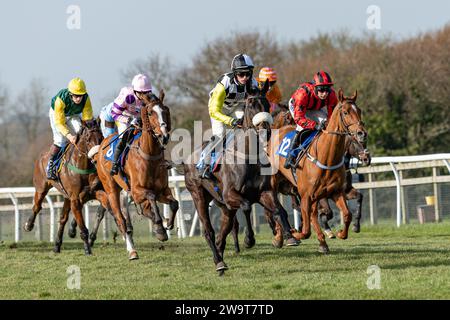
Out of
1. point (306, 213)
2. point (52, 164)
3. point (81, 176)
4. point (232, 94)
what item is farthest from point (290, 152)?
point (52, 164)

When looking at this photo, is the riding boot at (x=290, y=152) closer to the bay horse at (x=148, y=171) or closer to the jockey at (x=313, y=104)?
the jockey at (x=313, y=104)

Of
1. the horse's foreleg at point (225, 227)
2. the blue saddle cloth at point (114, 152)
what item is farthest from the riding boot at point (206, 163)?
the blue saddle cloth at point (114, 152)

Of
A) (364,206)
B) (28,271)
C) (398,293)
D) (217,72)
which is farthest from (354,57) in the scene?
(398,293)

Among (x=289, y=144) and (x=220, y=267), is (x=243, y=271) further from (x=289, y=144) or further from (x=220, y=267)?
(x=289, y=144)

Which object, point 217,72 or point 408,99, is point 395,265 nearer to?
point 408,99

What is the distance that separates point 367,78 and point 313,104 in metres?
18.4

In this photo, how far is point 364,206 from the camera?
56.7ft

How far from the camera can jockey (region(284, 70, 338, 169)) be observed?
38.7 feet

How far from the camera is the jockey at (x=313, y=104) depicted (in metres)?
11.8

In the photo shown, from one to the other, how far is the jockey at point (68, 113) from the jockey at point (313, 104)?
2.70m

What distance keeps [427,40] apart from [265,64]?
798 centimetres

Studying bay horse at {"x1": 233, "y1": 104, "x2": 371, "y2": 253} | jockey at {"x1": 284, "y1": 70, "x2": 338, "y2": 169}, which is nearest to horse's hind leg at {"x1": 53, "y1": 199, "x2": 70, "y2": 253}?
bay horse at {"x1": 233, "y1": 104, "x2": 371, "y2": 253}

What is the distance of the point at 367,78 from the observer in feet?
99.9
